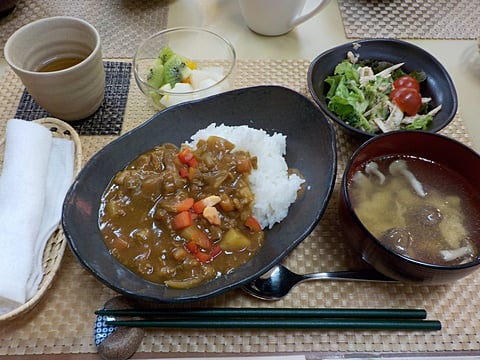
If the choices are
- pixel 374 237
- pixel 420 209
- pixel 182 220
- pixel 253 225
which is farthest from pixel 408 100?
pixel 182 220

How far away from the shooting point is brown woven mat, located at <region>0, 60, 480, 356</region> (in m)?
1.46

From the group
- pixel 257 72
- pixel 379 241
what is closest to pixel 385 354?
pixel 379 241

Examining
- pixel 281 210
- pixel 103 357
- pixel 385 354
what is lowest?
pixel 103 357

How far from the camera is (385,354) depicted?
1.47 m

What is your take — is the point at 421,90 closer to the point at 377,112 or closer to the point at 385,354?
the point at 377,112

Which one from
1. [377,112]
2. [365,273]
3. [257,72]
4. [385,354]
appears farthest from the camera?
[257,72]

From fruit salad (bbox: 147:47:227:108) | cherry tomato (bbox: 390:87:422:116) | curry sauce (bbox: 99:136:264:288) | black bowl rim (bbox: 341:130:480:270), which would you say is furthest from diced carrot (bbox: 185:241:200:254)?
cherry tomato (bbox: 390:87:422:116)

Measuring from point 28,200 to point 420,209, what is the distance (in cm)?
155

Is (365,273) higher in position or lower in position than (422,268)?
lower

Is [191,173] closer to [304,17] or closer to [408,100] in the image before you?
[408,100]

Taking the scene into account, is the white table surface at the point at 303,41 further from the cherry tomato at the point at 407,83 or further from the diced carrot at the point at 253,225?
the diced carrot at the point at 253,225

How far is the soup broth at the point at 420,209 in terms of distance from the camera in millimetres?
1541

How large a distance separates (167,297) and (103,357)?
1.00 feet

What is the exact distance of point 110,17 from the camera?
279 centimetres
